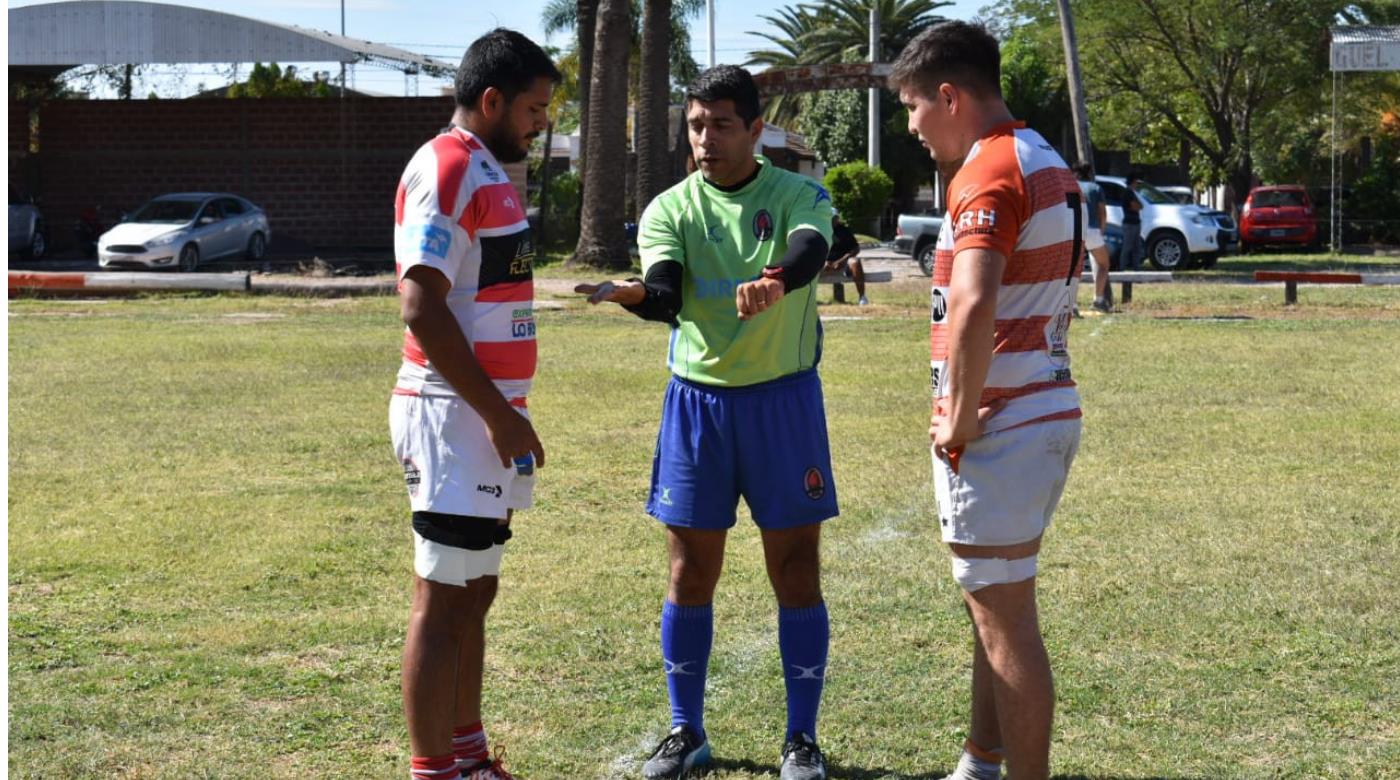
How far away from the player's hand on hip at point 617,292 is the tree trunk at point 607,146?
77.2 feet

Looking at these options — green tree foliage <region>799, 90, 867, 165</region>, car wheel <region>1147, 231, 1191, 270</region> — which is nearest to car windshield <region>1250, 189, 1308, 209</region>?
car wheel <region>1147, 231, 1191, 270</region>

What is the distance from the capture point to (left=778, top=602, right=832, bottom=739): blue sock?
4.64 metres

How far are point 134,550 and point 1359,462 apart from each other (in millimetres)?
6717

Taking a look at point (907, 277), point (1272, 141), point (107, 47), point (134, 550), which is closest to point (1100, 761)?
point (134, 550)

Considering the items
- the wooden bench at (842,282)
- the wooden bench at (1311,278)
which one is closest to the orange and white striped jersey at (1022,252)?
the wooden bench at (842,282)

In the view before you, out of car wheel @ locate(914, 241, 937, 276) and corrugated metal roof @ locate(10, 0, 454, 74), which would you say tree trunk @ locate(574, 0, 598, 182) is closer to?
corrugated metal roof @ locate(10, 0, 454, 74)

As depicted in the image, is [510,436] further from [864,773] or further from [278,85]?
[278,85]

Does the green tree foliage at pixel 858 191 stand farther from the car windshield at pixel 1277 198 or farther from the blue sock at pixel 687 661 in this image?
the blue sock at pixel 687 661

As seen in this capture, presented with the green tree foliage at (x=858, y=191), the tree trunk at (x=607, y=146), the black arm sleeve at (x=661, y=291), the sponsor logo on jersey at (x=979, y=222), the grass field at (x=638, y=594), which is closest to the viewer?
the sponsor logo on jersey at (x=979, y=222)

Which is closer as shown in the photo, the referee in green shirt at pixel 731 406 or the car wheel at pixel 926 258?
the referee in green shirt at pixel 731 406

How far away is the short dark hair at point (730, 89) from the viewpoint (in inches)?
183

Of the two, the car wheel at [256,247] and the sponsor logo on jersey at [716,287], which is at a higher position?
the car wheel at [256,247]

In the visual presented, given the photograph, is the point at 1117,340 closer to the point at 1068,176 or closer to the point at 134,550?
the point at 134,550

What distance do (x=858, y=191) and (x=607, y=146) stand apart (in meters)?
20.8
